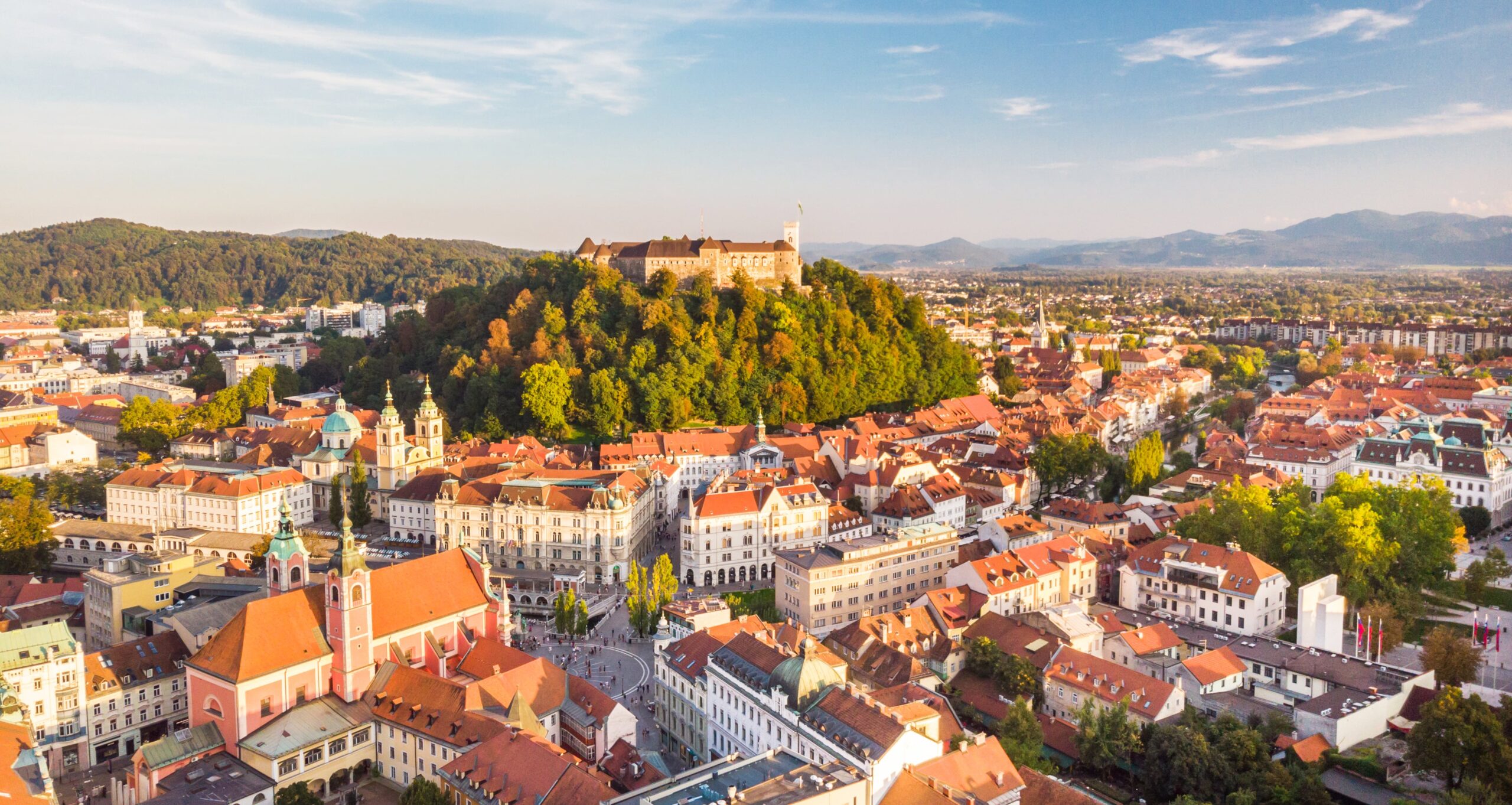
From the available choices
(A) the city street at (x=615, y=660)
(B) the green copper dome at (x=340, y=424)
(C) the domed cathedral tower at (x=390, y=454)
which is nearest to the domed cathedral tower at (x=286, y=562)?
(A) the city street at (x=615, y=660)

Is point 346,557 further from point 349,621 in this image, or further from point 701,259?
point 701,259

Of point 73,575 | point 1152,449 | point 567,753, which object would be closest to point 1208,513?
point 1152,449

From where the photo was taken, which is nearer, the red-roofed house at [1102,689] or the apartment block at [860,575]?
the red-roofed house at [1102,689]

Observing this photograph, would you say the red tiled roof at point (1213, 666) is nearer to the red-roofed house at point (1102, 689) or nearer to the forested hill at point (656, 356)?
the red-roofed house at point (1102, 689)

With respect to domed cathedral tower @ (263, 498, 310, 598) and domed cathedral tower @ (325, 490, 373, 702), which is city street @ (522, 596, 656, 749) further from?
domed cathedral tower @ (263, 498, 310, 598)

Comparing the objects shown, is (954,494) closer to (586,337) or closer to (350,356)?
(586,337)

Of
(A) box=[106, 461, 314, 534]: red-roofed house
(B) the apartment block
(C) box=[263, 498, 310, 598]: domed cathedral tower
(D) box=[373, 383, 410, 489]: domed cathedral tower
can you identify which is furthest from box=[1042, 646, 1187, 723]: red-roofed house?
(A) box=[106, 461, 314, 534]: red-roofed house
